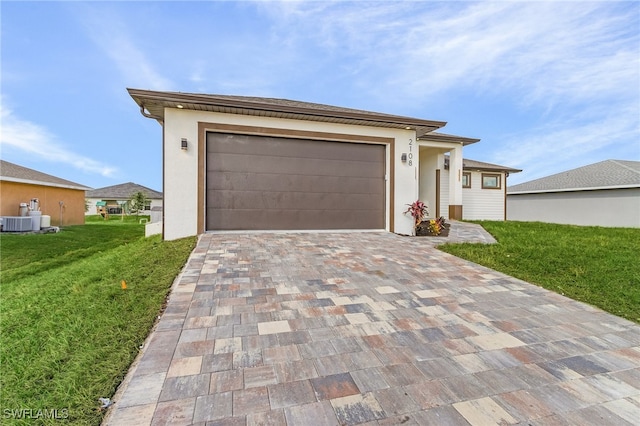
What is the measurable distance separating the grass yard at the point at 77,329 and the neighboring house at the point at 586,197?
18.7 metres

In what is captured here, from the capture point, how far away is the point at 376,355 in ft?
7.25

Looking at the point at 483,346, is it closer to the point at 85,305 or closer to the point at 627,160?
the point at 85,305

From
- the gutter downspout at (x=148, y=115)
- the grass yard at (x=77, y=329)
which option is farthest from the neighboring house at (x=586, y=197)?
the gutter downspout at (x=148, y=115)

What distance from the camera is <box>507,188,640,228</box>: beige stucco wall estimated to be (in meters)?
13.5

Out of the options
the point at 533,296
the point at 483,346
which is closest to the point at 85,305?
the point at 483,346

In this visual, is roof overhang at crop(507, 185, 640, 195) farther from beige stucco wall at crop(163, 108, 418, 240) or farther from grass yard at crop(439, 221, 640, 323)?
beige stucco wall at crop(163, 108, 418, 240)

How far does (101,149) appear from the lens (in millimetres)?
17719

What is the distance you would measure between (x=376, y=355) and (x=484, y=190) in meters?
13.8

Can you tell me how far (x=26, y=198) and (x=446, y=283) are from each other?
1817cm

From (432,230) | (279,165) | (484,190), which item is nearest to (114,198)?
(279,165)

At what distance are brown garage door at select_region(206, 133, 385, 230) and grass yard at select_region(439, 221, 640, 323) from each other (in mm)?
2581

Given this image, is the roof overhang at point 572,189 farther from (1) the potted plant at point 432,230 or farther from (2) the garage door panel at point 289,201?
(2) the garage door panel at point 289,201

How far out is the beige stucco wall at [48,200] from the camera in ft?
40.7

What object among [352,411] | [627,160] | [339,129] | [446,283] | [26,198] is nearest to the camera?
[352,411]
